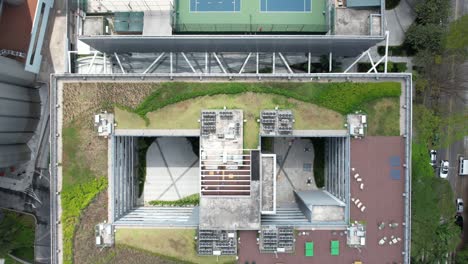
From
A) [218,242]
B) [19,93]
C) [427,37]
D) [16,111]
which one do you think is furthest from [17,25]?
[427,37]

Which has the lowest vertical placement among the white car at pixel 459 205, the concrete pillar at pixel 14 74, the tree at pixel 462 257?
the tree at pixel 462 257

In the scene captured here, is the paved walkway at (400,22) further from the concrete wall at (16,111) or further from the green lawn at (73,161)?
the concrete wall at (16,111)

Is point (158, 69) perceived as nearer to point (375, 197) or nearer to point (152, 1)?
point (152, 1)

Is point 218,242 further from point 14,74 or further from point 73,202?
point 14,74

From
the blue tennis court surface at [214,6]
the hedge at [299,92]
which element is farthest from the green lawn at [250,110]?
the blue tennis court surface at [214,6]

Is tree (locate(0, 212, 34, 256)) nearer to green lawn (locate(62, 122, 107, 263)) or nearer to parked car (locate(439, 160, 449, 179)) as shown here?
green lawn (locate(62, 122, 107, 263))

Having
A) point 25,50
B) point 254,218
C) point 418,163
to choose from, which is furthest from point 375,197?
point 25,50
